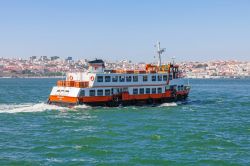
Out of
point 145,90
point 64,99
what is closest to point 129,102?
point 145,90

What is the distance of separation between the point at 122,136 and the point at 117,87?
1843 centimetres

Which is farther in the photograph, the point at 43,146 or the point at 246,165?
the point at 43,146

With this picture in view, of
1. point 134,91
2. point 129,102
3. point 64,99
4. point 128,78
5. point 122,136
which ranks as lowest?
point 122,136

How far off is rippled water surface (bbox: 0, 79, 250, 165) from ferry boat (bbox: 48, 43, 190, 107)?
1349 mm

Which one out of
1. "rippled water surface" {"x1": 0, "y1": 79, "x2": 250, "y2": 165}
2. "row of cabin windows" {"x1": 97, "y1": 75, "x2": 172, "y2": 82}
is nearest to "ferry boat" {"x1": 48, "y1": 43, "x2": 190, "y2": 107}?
"row of cabin windows" {"x1": 97, "y1": 75, "x2": 172, "y2": 82}

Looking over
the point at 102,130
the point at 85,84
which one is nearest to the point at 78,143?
the point at 102,130

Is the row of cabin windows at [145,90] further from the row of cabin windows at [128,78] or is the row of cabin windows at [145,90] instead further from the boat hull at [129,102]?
the row of cabin windows at [128,78]

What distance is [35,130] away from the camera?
35.9 meters

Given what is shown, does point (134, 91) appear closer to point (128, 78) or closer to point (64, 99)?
point (128, 78)

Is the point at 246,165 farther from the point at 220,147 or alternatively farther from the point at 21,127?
the point at 21,127

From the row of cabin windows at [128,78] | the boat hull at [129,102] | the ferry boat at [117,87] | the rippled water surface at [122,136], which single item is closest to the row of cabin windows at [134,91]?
the ferry boat at [117,87]

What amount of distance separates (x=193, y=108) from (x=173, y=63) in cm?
771

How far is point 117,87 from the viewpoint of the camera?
169 feet

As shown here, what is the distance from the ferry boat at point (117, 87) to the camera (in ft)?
161
